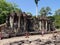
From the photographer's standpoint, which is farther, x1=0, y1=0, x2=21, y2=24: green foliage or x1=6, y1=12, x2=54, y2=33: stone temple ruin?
x1=0, y1=0, x2=21, y2=24: green foliage

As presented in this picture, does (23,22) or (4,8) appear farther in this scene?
(4,8)

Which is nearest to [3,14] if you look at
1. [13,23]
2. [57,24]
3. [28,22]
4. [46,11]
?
[28,22]

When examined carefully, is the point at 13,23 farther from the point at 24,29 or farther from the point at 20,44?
the point at 20,44

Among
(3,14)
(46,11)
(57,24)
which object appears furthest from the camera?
(46,11)

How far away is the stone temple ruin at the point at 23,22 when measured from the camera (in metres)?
39.0

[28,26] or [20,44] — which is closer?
[20,44]

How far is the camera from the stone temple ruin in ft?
128

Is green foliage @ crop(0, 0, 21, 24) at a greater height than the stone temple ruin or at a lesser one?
greater

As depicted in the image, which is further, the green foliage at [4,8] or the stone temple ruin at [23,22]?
the green foliage at [4,8]

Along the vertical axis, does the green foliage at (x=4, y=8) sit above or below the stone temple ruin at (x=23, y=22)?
above

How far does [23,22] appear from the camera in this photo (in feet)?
136

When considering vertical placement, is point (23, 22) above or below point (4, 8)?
below

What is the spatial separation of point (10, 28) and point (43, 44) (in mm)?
22808

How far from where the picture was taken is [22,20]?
4059cm
